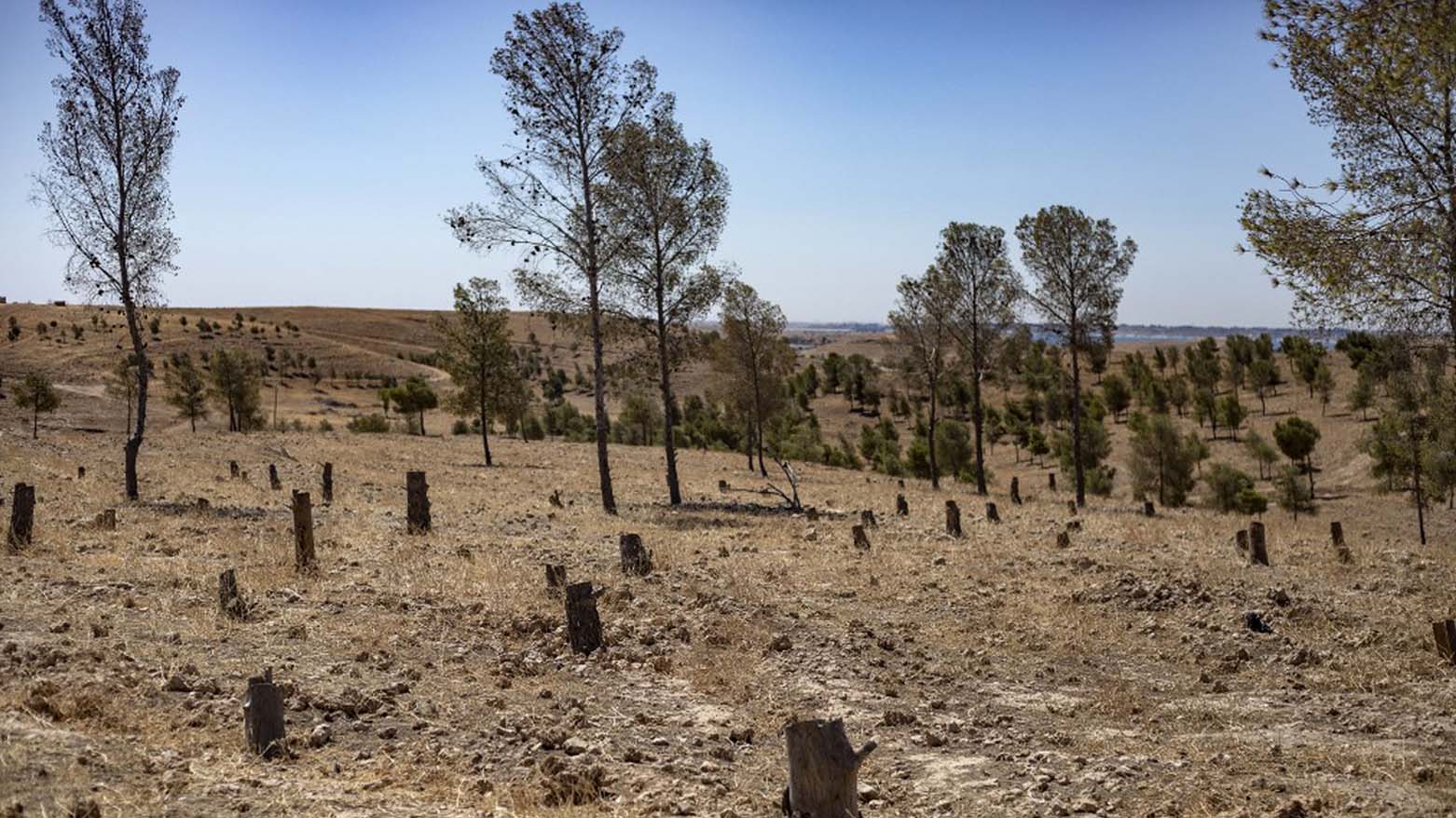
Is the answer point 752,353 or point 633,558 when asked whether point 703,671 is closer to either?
point 633,558

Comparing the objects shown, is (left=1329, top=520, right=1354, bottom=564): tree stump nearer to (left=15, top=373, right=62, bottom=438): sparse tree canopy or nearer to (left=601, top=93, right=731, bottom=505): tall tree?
(left=601, top=93, right=731, bottom=505): tall tree

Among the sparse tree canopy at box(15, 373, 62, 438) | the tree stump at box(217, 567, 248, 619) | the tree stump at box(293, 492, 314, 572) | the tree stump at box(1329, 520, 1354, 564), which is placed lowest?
the tree stump at box(1329, 520, 1354, 564)

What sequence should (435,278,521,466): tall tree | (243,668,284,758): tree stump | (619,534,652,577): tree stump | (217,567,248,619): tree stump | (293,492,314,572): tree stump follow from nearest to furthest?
(243,668,284,758): tree stump → (217,567,248,619): tree stump → (293,492,314,572): tree stump → (619,534,652,577): tree stump → (435,278,521,466): tall tree

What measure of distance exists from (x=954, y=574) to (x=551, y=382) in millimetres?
104636

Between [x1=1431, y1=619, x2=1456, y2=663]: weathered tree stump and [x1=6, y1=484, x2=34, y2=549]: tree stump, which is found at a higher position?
[x1=6, y1=484, x2=34, y2=549]: tree stump

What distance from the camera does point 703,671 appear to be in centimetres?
941

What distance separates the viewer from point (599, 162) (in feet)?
74.7

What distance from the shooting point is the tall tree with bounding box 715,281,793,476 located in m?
41.5

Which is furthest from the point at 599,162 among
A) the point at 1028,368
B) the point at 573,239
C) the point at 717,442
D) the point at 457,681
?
the point at 1028,368

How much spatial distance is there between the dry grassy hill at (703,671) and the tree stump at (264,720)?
0.57 feet

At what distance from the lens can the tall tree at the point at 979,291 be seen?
33281 millimetres

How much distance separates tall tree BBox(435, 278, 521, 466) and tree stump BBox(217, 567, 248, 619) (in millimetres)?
34210

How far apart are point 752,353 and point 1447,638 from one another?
1292 inches

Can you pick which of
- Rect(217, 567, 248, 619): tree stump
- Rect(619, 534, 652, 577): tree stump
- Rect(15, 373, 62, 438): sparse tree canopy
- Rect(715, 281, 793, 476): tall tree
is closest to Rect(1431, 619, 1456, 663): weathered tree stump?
Rect(619, 534, 652, 577): tree stump
